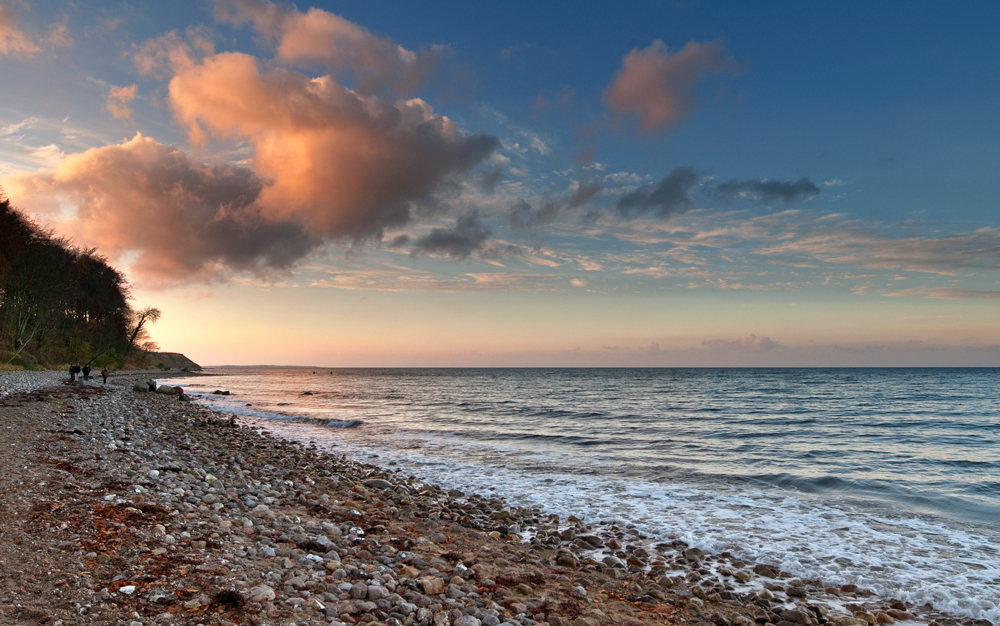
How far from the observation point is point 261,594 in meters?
5.19

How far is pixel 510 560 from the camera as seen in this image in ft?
25.8

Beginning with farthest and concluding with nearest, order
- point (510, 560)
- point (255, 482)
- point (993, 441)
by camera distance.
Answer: point (993, 441) → point (255, 482) → point (510, 560)

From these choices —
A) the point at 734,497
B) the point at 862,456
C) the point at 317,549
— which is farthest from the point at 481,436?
the point at 317,549

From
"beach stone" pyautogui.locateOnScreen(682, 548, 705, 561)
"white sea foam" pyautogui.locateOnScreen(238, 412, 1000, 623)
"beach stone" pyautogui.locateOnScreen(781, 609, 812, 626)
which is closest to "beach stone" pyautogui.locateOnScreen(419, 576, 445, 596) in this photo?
"beach stone" pyautogui.locateOnScreen(781, 609, 812, 626)

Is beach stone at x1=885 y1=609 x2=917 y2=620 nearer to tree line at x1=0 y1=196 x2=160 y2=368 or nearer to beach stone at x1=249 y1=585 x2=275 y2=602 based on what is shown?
beach stone at x1=249 y1=585 x2=275 y2=602

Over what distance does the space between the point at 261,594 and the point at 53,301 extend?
62.2 metres

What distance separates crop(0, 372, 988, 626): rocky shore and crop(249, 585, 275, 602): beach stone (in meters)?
0.01

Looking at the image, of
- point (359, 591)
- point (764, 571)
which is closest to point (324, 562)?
point (359, 591)

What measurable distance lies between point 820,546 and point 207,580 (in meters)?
9.81

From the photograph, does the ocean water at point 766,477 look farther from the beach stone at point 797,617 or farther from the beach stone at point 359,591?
the beach stone at point 359,591

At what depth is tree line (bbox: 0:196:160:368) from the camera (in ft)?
146

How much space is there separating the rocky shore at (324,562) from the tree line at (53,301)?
45.9 meters

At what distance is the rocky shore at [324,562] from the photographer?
5.00 metres

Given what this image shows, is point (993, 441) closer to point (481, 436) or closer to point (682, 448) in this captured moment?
point (682, 448)
